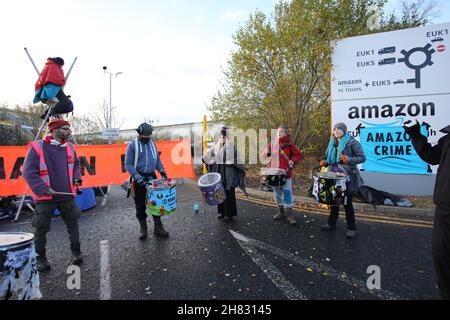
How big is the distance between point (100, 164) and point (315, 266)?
6.26 meters

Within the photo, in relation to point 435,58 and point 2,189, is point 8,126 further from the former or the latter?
point 435,58

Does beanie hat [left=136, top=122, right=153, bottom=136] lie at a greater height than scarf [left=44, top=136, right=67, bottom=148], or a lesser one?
greater

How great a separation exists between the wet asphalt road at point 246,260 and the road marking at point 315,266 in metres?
0.01

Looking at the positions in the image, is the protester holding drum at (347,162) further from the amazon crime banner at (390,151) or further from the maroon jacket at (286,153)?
the amazon crime banner at (390,151)

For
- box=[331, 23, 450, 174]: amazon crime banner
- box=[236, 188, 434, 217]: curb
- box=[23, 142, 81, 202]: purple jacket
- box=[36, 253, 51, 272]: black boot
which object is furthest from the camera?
box=[331, 23, 450, 174]: amazon crime banner

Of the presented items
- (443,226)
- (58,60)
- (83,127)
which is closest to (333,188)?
(443,226)

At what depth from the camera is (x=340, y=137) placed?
4480 millimetres

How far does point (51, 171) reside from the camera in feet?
11.1

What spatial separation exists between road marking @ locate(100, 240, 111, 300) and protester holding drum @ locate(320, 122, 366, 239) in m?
3.62

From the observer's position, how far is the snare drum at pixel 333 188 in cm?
401

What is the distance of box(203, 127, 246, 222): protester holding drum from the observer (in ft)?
17.1

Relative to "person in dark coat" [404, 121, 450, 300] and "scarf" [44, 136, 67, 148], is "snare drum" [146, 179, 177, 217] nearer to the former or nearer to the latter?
"scarf" [44, 136, 67, 148]

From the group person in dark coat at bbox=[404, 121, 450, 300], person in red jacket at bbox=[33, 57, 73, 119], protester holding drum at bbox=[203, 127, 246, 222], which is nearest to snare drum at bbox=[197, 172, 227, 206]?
protester holding drum at bbox=[203, 127, 246, 222]
